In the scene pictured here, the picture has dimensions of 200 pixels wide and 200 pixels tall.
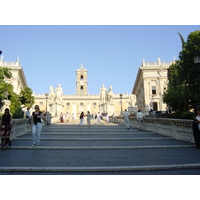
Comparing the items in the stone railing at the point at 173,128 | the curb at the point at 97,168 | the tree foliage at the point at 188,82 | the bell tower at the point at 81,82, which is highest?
the bell tower at the point at 81,82

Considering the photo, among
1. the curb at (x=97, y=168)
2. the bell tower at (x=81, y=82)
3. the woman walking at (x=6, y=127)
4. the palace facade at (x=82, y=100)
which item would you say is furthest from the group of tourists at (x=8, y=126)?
the bell tower at (x=81, y=82)

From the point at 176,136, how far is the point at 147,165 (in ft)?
17.3

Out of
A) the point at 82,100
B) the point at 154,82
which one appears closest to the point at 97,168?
the point at 154,82

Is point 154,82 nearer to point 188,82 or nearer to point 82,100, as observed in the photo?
point 188,82

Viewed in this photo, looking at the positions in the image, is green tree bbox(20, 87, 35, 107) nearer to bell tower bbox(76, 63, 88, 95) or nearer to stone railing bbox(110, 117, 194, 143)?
stone railing bbox(110, 117, 194, 143)

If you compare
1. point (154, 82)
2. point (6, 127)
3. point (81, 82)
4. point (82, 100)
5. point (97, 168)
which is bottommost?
point (97, 168)

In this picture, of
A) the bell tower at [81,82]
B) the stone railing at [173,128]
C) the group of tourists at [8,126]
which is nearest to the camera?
the group of tourists at [8,126]

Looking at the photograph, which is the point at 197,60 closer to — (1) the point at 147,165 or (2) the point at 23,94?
(1) the point at 147,165

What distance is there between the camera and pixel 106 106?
29875mm

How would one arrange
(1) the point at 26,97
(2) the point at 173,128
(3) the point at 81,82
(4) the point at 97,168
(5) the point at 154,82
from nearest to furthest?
(4) the point at 97,168
(2) the point at 173,128
(1) the point at 26,97
(5) the point at 154,82
(3) the point at 81,82

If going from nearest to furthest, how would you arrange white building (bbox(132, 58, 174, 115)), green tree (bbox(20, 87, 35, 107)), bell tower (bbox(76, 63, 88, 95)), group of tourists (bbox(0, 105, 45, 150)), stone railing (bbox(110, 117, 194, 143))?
1. group of tourists (bbox(0, 105, 45, 150))
2. stone railing (bbox(110, 117, 194, 143))
3. green tree (bbox(20, 87, 35, 107))
4. white building (bbox(132, 58, 174, 115))
5. bell tower (bbox(76, 63, 88, 95))

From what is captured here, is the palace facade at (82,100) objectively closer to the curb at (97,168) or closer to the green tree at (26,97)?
the green tree at (26,97)

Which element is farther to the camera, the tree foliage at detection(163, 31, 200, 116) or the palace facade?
the palace facade

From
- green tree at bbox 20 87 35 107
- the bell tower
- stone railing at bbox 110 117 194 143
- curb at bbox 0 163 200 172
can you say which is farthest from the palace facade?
curb at bbox 0 163 200 172
